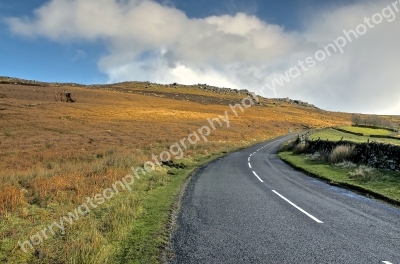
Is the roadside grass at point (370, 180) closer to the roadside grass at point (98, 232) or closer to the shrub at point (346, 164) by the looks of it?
the shrub at point (346, 164)

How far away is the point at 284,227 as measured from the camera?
8.09 metres

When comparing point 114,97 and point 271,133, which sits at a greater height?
point 114,97

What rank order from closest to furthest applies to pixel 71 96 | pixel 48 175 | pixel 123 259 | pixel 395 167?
1. pixel 123 259
2. pixel 48 175
3. pixel 395 167
4. pixel 71 96

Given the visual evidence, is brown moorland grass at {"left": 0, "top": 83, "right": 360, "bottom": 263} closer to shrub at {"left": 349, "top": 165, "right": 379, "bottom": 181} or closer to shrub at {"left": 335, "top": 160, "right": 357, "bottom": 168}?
shrub at {"left": 349, "top": 165, "right": 379, "bottom": 181}

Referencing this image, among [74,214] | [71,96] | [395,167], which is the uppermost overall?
[71,96]

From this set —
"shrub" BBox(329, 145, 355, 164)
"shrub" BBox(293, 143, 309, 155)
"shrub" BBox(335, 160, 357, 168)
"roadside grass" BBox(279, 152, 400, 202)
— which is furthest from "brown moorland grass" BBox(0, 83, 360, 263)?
"shrub" BBox(335, 160, 357, 168)

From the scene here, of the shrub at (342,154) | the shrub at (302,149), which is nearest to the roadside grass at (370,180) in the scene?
the shrub at (342,154)

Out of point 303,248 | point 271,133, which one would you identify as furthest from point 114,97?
point 303,248

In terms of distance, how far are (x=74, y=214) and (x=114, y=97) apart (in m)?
92.1

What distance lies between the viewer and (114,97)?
97.4 metres

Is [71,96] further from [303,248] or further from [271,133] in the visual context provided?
[303,248]

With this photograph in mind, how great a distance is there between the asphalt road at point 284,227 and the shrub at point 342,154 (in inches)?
368

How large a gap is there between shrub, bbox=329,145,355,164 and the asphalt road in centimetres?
935

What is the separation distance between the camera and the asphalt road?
6.29 metres
